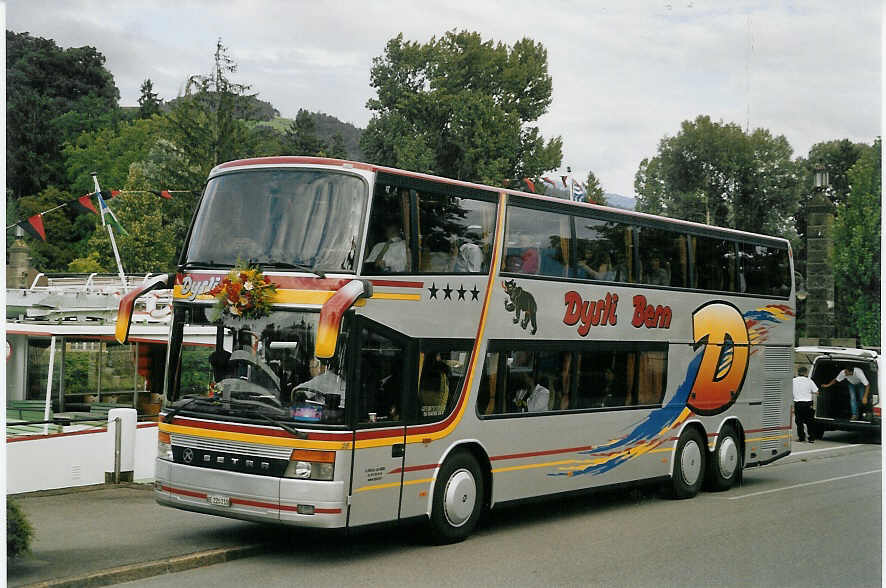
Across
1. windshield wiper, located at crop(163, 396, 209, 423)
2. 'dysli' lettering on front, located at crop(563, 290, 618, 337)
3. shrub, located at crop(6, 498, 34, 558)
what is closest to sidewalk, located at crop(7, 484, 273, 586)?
shrub, located at crop(6, 498, 34, 558)

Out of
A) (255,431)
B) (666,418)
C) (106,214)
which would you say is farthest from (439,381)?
(106,214)

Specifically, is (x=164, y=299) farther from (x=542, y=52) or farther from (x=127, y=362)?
(x=542, y=52)

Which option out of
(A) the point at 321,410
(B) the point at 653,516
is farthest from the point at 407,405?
(B) the point at 653,516

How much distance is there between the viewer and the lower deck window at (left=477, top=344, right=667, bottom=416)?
43.3 ft

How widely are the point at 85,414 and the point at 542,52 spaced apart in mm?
53056

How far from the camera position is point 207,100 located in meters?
44.2

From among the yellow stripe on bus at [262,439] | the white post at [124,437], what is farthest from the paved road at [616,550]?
the white post at [124,437]

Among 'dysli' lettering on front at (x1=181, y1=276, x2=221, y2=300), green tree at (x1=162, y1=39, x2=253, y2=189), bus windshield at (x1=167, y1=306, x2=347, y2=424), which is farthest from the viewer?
green tree at (x1=162, y1=39, x2=253, y2=189)

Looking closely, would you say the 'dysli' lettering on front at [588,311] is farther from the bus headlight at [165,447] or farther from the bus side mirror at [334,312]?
the bus headlight at [165,447]

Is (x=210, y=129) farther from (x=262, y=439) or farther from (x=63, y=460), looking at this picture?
(x=262, y=439)

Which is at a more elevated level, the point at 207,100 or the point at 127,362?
the point at 207,100

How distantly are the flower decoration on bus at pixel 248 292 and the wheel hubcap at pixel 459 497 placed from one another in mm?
3017

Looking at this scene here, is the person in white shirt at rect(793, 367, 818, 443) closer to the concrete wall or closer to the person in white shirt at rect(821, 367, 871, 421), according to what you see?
the person in white shirt at rect(821, 367, 871, 421)

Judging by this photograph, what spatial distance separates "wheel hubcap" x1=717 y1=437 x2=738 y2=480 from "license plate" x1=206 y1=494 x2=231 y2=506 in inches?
368
